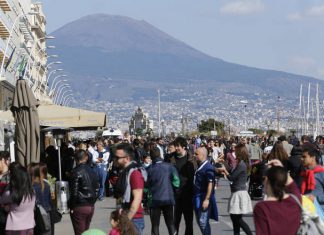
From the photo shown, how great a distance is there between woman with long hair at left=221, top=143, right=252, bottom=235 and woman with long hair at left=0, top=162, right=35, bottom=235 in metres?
5.14

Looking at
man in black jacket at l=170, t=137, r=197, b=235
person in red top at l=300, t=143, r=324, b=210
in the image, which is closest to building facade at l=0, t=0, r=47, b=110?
man in black jacket at l=170, t=137, r=197, b=235

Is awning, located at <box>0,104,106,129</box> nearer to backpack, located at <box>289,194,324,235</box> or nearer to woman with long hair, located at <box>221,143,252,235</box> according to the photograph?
woman with long hair, located at <box>221,143,252,235</box>

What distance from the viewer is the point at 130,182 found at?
12.6 m

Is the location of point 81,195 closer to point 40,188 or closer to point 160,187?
point 160,187

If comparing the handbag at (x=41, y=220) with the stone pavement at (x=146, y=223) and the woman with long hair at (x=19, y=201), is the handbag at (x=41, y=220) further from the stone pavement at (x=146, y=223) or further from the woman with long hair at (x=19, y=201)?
the stone pavement at (x=146, y=223)

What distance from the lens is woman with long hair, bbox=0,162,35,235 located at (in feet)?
40.7

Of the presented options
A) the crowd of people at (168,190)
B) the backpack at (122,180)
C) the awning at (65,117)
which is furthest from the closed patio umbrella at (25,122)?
the backpack at (122,180)

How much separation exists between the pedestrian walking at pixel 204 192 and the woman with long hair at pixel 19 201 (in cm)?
411

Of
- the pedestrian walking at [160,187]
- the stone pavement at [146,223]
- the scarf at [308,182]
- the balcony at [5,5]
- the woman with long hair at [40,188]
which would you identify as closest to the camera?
the scarf at [308,182]

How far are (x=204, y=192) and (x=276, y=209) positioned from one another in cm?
667

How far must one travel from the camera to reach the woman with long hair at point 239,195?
1727 cm

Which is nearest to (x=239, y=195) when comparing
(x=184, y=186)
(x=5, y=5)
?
(x=184, y=186)

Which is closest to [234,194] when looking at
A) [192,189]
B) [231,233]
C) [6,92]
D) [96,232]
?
[192,189]

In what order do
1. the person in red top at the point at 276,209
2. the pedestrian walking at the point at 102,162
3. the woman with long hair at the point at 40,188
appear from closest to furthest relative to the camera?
the person in red top at the point at 276,209 → the woman with long hair at the point at 40,188 → the pedestrian walking at the point at 102,162
